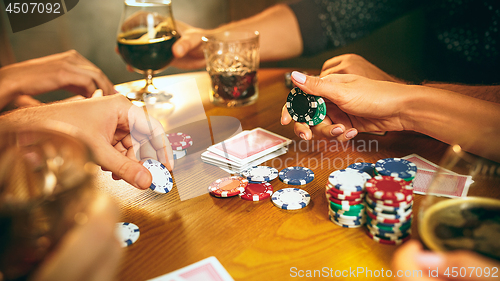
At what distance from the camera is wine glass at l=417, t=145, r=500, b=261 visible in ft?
2.10

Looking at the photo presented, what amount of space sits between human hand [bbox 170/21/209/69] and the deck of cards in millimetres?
782

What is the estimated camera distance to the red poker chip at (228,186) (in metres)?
1.12

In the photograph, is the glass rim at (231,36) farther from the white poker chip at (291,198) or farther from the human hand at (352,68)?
the white poker chip at (291,198)

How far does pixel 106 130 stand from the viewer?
1229 mm

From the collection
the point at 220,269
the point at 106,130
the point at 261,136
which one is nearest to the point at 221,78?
the point at 261,136

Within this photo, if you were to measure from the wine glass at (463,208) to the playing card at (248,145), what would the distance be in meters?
0.70

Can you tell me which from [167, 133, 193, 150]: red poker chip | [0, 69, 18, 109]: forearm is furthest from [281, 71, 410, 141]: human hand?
[0, 69, 18, 109]: forearm

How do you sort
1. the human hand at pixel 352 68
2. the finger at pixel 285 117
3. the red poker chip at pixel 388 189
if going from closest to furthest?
the red poker chip at pixel 388 189 < the finger at pixel 285 117 < the human hand at pixel 352 68

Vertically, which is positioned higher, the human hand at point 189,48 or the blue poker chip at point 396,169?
the human hand at point 189,48

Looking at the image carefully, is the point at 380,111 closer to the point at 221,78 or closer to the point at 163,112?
the point at 221,78

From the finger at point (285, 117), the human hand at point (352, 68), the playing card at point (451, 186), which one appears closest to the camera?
the playing card at point (451, 186)

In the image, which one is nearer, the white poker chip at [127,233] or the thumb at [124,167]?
the white poker chip at [127,233]

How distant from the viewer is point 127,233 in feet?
3.16

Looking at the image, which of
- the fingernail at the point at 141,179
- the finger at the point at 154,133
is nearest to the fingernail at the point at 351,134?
the finger at the point at 154,133
